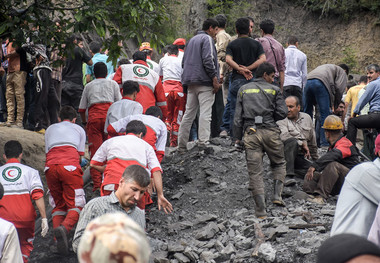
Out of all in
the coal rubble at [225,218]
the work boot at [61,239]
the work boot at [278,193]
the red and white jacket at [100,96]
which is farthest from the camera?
the red and white jacket at [100,96]

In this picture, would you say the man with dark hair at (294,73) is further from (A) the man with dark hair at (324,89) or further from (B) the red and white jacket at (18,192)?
(B) the red and white jacket at (18,192)

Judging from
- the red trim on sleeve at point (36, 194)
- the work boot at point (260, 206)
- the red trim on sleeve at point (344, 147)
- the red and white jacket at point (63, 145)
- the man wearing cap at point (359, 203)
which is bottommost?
the work boot at point (260, 206)

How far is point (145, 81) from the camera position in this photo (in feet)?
31.0

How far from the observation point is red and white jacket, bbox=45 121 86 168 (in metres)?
7.78

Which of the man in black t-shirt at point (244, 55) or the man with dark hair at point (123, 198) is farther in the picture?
the man in black t-shirt at point (244, 55)

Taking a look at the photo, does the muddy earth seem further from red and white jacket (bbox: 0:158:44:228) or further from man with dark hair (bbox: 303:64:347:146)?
man with dark hair (bbox: 303:64:347:146)

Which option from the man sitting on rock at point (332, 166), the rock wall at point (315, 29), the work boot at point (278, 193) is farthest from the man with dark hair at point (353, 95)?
the rock wall at point (315, 29)

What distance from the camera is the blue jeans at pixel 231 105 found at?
9719 millimetres

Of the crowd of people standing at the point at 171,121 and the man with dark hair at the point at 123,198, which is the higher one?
the man with dark hair at the point at 123,198

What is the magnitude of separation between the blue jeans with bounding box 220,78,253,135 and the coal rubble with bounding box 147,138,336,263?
0.44 metres

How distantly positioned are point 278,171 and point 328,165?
835 mm

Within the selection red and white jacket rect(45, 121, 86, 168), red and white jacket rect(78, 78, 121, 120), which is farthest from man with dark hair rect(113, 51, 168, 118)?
red and white jacket rect(45, 121, 86, 168)

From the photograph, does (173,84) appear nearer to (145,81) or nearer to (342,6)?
(145,81)

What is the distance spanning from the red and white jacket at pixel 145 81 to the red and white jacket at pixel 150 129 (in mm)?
1490
